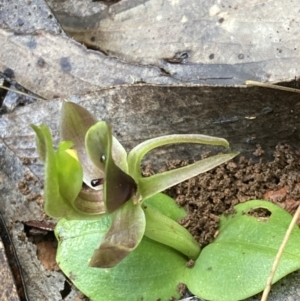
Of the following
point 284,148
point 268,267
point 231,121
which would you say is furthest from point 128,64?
point 268,267

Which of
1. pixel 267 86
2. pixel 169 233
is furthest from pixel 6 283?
pixel 267 86

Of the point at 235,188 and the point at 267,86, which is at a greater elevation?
the point at 267,86

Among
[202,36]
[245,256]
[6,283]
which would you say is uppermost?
[202,36]

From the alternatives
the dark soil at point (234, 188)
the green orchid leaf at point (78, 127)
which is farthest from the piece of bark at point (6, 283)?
the green orchid leaf at point (78, 127)

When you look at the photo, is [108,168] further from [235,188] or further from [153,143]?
[235,188]

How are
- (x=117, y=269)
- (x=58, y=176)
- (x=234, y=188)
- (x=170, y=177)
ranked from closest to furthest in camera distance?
1. (x=58, y=176)
2. (x=170, y=177)
3. (x=117, y=269)
4. (x=234, y=188)

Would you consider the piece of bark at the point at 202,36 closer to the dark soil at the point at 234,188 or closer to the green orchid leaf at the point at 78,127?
the dark soil at the point at 234,188

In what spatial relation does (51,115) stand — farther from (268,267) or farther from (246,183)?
(268,267)
